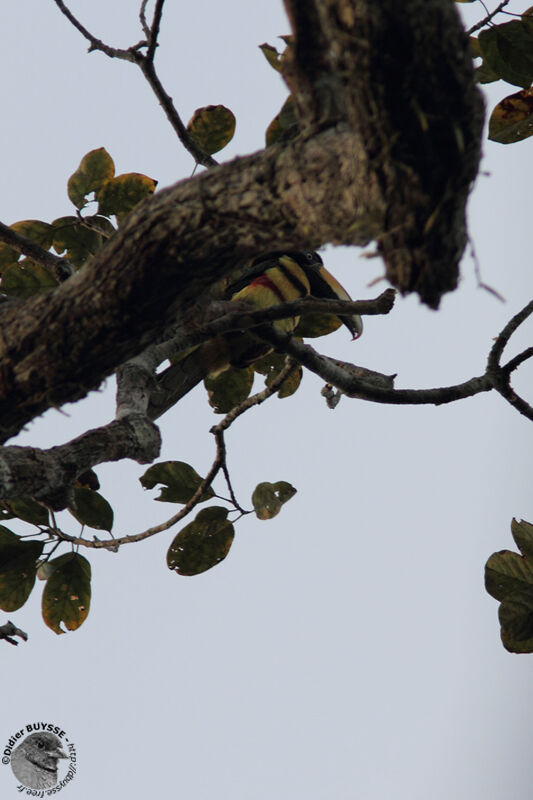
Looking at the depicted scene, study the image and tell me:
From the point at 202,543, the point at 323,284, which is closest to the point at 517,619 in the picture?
the point at 202,543

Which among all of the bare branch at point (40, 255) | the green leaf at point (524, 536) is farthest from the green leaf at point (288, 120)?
the green leaf at point (524, 536)

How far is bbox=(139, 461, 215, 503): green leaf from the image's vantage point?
315 cm

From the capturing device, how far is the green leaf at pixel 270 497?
320cm

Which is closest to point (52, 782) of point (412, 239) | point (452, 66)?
Result: point (412, 239)

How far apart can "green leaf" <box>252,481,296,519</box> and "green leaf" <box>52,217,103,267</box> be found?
128 centimetres

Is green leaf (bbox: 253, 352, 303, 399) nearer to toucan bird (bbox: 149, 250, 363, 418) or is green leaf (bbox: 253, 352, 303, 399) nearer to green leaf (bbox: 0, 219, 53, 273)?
toucan bird (bbox: 149, 250, 363, 418)

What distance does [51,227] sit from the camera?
3.11 m

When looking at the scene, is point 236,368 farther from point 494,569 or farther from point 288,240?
point 288,240

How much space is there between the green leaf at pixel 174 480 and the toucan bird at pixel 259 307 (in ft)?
0.90

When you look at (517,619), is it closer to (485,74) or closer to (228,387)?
(228,387)

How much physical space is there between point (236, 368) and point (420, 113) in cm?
232

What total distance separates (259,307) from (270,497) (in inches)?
34.6

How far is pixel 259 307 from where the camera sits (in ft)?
11.0

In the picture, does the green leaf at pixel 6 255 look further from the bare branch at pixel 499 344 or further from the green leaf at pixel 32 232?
the bare branch at pixel 499 344
